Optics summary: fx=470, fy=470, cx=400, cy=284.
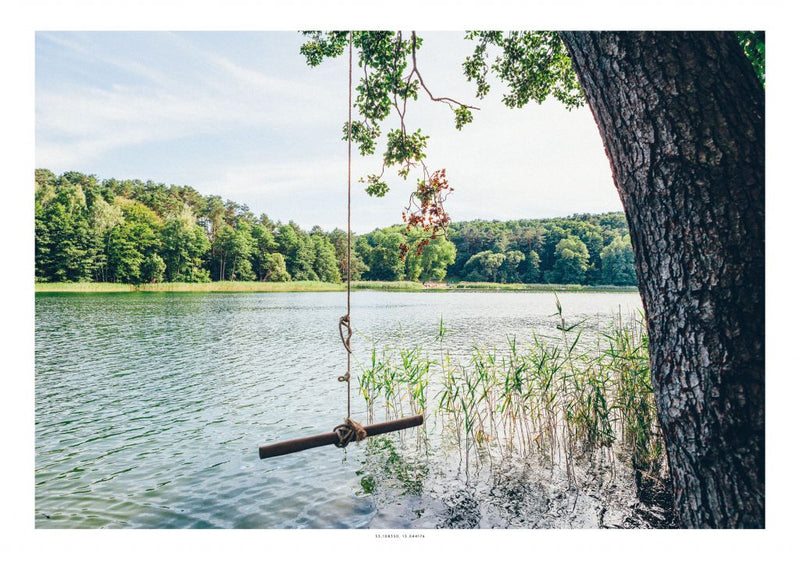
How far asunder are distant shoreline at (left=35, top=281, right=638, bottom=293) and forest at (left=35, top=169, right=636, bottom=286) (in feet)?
0.87

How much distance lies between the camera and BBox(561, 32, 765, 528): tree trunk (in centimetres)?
118

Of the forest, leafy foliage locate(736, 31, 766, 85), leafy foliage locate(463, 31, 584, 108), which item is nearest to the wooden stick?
leafy foliage locate(736, 31, 766, 85)

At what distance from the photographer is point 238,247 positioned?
1884 centimetres

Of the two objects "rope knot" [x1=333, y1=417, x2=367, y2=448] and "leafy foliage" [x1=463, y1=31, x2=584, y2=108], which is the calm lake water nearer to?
"rope knot" [x1=333, y1=417, x2=367, y2=448]

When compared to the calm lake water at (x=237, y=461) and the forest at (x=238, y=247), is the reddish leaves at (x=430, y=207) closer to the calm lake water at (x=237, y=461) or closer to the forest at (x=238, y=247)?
the calm lake water at (x=237, y=461)

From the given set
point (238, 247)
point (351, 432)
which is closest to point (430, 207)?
point (351, 432)

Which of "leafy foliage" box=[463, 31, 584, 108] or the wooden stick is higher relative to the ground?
"leafy foliage" box=[463, 31, 584, 108]

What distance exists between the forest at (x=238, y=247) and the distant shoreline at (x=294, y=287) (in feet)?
0.87

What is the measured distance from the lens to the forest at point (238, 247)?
872 cm

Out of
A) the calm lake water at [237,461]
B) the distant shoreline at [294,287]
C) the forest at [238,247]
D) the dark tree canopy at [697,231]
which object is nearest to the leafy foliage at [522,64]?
the forest at [238,247]

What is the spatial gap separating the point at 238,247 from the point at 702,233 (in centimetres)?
1912

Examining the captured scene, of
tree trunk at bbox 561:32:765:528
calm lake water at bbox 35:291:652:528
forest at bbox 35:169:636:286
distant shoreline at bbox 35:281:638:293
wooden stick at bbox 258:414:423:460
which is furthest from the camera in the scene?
distant shoreline at bbox 35:281:638:293
